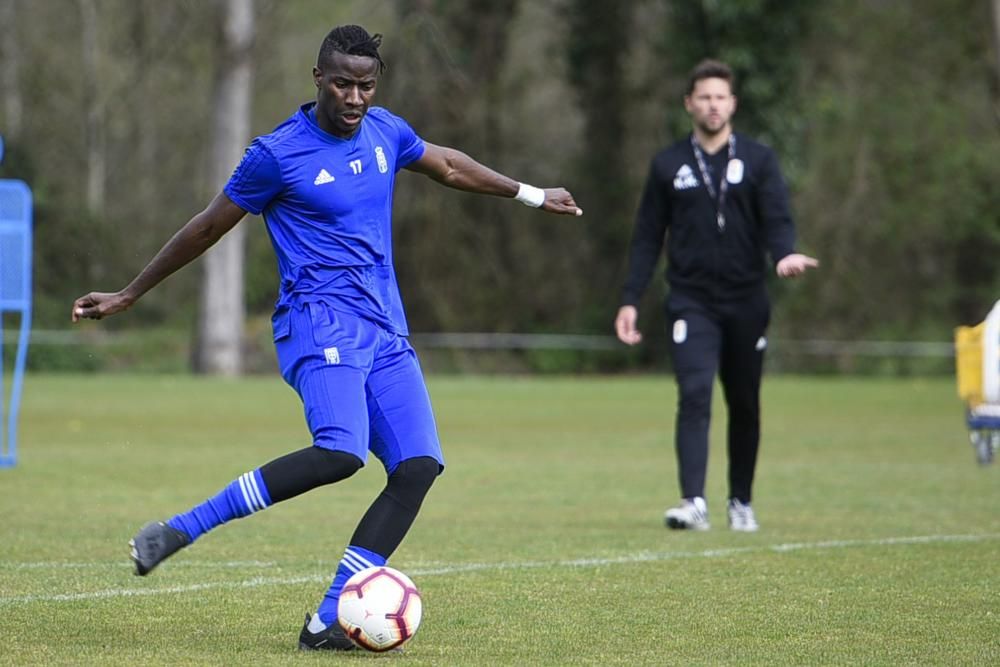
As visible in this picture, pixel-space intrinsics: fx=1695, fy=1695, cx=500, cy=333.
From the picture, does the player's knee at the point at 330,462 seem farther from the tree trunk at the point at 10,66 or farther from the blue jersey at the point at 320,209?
the tree trunk at the point at 10,66

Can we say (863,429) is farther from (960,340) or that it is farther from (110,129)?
(110,129)

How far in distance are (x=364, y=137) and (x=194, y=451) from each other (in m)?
10.1

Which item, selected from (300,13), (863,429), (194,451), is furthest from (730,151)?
(300,13)

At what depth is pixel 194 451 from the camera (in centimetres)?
1598

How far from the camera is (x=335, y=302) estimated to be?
20.4 feet

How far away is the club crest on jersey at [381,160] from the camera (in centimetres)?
634

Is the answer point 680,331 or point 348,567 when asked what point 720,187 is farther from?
point 348,567

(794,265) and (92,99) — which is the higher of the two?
(92,99)

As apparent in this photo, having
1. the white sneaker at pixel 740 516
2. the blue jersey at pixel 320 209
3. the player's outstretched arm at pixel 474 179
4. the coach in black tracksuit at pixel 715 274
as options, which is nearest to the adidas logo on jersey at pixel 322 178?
the blue jersey at pixel 320 209

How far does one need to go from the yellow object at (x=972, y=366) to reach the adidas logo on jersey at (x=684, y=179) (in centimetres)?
249

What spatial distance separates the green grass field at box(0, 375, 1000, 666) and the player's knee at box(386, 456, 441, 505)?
550mm

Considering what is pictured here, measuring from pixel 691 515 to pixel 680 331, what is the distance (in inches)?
42.6

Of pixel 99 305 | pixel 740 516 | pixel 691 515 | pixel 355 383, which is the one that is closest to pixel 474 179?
pixel 355 383

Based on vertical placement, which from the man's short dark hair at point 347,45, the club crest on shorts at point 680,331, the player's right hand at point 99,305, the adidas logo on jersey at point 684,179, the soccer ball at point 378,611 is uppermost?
the man's short dark hair at point 347,45
